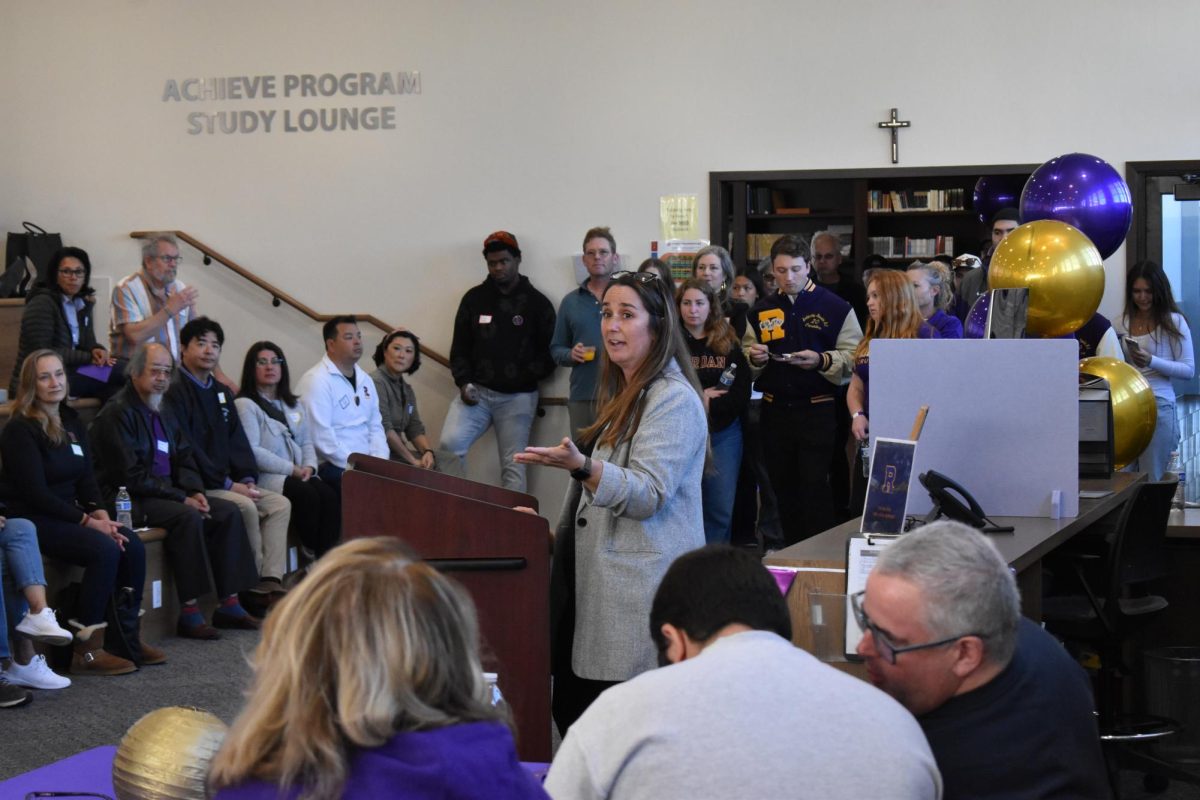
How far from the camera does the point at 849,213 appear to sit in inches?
381

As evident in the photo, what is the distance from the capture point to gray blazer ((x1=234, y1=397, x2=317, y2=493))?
22.4ft

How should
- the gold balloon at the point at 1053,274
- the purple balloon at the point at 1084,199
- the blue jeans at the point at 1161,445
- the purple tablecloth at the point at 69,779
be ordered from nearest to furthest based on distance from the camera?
the purple tablecloth at the point at 69,779 → the gold balloon at the point at 1053,274 → the purple balloon at the point at 1084,199 → the blue jeans at the point at 1161,445

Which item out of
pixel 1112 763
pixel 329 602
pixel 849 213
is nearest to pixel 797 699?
pixel 329 602

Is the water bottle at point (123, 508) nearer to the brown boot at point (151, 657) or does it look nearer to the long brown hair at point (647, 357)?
the brown boot at point (151, 657)

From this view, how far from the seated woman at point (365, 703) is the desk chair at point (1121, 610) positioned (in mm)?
2654

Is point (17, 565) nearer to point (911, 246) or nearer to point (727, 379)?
point (727, 379)

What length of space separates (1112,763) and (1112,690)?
0.39 m

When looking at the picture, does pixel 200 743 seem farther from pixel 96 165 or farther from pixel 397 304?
pixel 96 165

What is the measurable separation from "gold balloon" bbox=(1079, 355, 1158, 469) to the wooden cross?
12.3ft

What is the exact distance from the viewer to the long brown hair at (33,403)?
214 inches

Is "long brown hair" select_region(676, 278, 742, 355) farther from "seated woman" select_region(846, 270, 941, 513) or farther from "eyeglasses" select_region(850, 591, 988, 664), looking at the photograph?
"eyeglasses" select_region(850, 591, 988, 664)

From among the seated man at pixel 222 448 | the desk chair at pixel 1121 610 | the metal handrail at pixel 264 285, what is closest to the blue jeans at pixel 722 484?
the desk chair at pixel 1121 610

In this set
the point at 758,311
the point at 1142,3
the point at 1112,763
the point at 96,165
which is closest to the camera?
the point at 1112,763

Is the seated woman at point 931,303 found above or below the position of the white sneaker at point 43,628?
above
